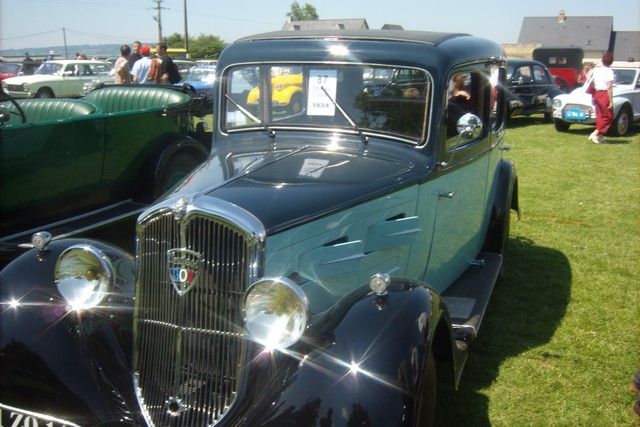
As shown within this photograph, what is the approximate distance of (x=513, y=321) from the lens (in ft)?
14.0

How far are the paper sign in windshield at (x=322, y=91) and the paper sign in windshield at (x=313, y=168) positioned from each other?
0.43 meters

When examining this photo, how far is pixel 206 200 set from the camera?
7.80 ft

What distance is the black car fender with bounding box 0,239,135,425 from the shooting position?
2477 mm

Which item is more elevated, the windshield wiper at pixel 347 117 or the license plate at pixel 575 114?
the windshield wiper at pixel 347 117

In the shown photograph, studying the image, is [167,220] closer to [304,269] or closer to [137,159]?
[304,269]

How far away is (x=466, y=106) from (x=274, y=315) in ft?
7.62

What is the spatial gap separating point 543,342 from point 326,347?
7.39 ft

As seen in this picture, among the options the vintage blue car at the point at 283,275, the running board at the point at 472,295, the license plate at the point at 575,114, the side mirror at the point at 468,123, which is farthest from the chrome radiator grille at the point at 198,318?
the license plate at the point at 575,114

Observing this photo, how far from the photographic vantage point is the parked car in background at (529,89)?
14.8 m

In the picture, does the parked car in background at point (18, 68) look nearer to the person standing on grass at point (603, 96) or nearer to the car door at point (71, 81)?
the car door at point (71, 81)

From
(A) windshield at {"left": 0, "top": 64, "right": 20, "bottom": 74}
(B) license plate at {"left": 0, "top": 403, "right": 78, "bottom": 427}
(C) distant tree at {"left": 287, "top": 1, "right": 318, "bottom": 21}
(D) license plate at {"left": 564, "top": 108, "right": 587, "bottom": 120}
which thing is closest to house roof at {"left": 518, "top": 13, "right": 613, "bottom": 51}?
(C) distant tree at {"left": 287, "top": 1, "right": 318, "bottom": 21}

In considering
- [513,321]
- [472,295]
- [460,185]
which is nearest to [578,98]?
[513,321]

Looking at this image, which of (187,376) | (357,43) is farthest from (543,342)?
(187,376)

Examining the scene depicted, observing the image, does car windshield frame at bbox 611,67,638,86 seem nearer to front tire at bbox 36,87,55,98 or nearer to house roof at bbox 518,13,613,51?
front tire at bbox 36,87,55,98
